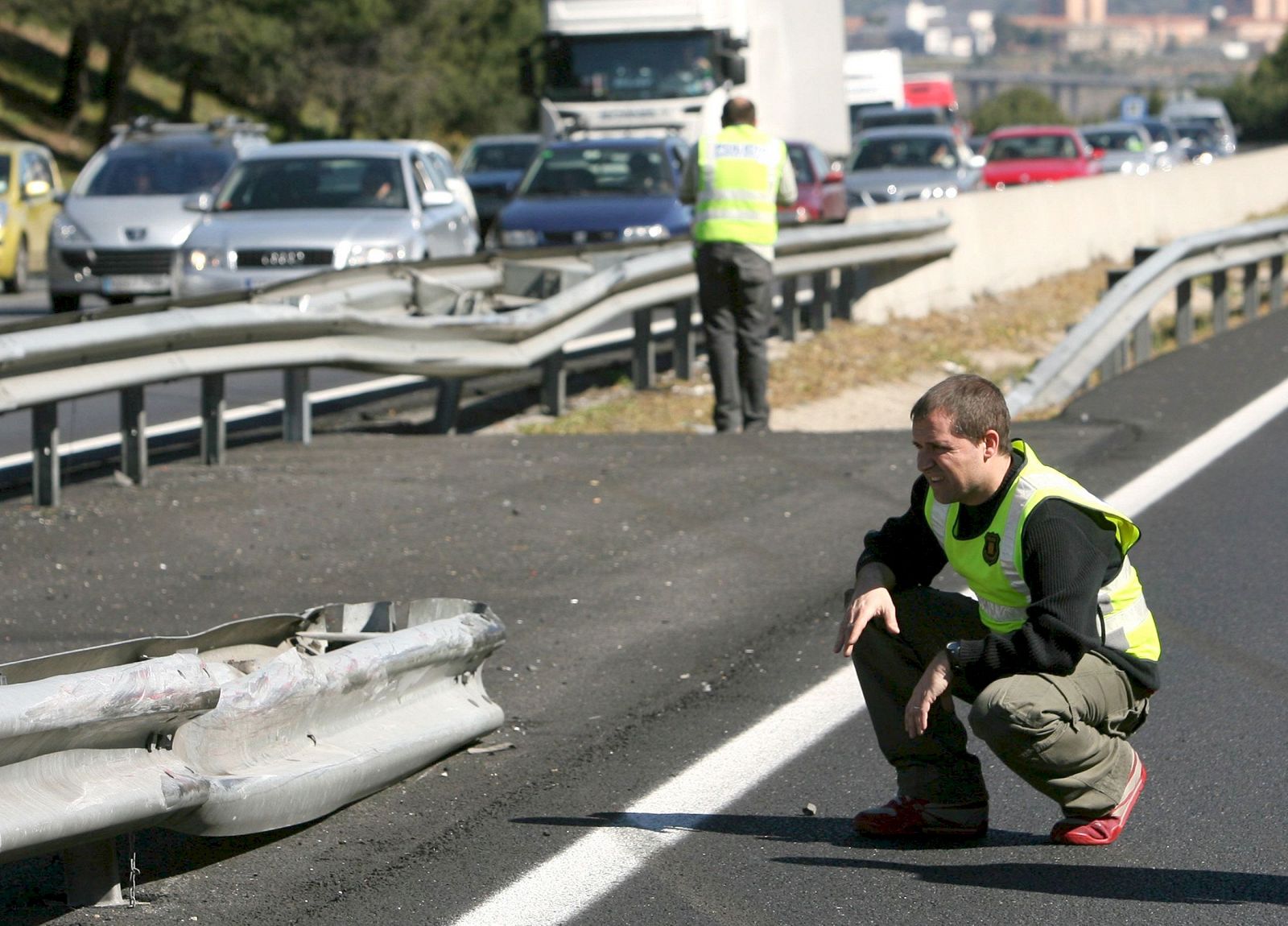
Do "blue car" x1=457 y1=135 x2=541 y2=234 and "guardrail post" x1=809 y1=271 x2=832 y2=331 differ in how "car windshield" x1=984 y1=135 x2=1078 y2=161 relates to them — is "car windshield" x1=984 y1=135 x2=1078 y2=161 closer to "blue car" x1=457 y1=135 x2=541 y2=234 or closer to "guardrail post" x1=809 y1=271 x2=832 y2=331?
"blue car" x1=457 y1=135 x2=541 y2=234

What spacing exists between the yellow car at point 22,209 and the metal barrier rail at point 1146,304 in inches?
506

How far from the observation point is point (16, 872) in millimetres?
4496

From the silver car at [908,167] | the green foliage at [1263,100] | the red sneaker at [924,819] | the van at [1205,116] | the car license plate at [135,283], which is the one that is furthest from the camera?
the green foliage at [1263,100]

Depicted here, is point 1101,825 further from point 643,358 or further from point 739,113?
point 643,358

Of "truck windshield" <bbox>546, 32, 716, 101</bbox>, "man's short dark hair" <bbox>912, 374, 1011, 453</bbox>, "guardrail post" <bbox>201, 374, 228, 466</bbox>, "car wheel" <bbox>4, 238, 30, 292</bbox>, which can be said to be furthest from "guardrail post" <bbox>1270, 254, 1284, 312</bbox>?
"man's short dark hair" <bbox>912, 374, 1011, 453</bbox>

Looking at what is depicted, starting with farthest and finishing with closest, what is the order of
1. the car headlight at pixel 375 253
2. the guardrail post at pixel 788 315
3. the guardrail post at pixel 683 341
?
the guardrail post at pixel 788 315 < the car headlight at pixel 375 253 < the guardrail post at pixel 683 341

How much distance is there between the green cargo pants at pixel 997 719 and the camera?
14.3 ft

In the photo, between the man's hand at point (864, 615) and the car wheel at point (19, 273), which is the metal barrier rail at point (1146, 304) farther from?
the car wheel at point (19, 273)

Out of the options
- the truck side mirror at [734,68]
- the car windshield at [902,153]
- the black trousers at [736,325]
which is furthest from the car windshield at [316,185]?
the car windshield at [902,153]

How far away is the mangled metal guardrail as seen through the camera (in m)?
3.84

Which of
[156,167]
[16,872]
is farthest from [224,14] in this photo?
[16,872]

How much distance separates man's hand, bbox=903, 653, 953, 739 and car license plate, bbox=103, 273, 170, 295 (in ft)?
56.0

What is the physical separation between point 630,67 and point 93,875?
23306mm

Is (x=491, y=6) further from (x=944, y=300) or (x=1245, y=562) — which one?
(x=1245, y=562)
